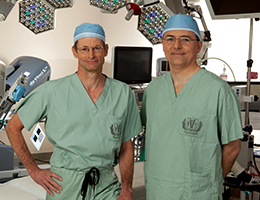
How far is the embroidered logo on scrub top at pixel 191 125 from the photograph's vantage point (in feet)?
4.68

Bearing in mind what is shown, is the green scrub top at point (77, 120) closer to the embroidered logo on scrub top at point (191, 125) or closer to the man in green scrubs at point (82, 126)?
the man in green scrubs at point (82, 126)

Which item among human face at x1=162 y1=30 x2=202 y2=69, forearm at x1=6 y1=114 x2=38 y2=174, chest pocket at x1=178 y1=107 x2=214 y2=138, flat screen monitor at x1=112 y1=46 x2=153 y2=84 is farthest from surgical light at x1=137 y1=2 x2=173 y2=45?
forearm at x1=6 y1=114 x2=38 y2=174

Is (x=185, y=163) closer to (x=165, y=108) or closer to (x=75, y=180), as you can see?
(x=165, y=108)

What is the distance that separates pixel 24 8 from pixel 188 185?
8.35ft

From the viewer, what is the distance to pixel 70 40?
5.61 meters

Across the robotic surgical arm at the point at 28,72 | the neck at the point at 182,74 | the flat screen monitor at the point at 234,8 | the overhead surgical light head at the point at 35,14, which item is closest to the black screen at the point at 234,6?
the flat screen monitor at the point at 234,8

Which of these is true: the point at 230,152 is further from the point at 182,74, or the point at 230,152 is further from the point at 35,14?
the point at 35,14

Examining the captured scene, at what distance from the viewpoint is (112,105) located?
1.57 m

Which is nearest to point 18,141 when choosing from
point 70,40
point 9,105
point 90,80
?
point 90,80

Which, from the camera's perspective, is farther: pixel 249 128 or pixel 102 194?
pixel 249 128

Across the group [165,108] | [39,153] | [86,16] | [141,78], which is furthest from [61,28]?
[165,108]

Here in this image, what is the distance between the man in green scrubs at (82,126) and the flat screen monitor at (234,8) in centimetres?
119

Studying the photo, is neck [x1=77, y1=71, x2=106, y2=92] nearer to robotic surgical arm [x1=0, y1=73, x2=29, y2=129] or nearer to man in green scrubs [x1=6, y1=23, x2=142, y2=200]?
man in green scrubs [x1=6, y1=23, x2=142, y2=200]

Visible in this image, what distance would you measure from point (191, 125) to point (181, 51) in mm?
358
